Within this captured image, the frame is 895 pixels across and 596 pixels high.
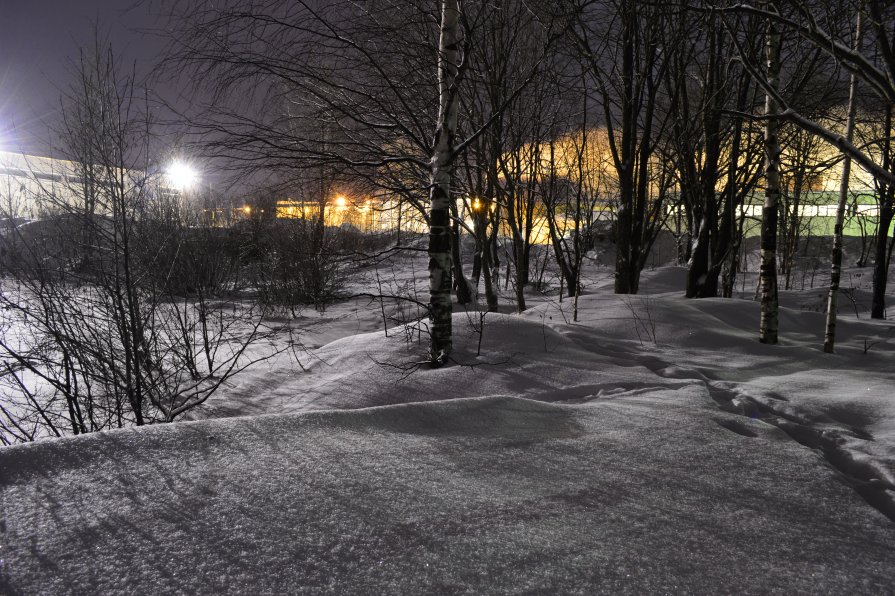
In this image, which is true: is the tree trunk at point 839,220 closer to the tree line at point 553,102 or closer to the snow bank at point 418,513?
the tree line at point 553,102

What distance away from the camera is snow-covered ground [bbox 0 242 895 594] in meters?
1.66

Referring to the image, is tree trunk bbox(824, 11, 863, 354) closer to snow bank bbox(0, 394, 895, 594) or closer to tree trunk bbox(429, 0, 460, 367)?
snow bank bbox(0, 394, 895, 594)

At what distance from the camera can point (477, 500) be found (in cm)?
213

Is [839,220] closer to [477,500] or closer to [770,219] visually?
[770,219]

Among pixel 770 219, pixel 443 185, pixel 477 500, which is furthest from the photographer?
pixel 770 219

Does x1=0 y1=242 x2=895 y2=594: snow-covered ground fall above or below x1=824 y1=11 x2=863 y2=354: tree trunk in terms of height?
below

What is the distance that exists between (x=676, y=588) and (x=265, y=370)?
5555mm

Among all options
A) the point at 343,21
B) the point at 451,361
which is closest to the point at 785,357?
the point at 451,361

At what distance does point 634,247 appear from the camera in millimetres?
10953

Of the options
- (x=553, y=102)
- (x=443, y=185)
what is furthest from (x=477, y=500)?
(x=553, y=102)

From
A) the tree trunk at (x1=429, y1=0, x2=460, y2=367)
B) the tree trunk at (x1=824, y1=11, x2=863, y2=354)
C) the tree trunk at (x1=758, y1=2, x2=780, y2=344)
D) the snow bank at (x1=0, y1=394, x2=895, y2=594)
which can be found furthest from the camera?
the tree trunk at (x1=758, y1=2, x2=780, y2=344)

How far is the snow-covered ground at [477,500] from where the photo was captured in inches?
65.4

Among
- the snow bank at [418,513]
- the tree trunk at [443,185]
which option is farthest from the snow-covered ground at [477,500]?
the tree trunk at [443,185]

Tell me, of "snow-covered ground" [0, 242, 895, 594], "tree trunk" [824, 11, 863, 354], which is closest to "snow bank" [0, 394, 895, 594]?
"snow-covered ground" [0, 242, 895, 594]
